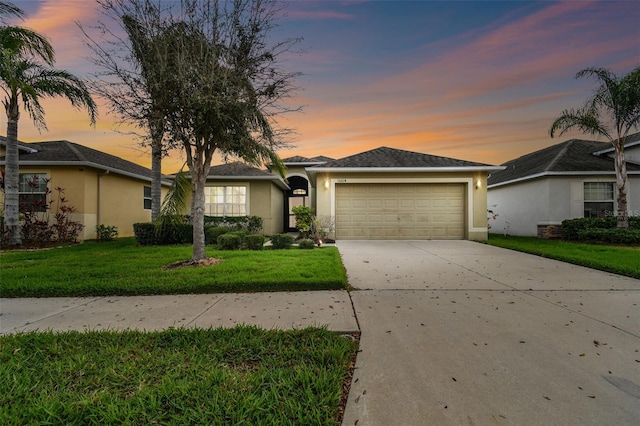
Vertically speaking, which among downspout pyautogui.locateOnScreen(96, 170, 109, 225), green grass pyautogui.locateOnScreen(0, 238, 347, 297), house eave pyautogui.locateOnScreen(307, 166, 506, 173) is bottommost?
green grass pyautogui.locateOnScreen(0, 238, 347, 297)

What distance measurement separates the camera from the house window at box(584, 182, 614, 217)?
12.3 m

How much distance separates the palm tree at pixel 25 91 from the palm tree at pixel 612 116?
1784 centimetres

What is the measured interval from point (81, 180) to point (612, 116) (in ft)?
67.7

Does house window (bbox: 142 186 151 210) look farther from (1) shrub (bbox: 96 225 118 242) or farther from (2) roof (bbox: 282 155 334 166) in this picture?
(2) roof (bbox: 282 155 334 166)

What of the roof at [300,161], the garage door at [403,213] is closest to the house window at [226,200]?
the garage door at [403,213]

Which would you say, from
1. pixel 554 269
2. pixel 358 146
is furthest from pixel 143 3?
pixel 358 146

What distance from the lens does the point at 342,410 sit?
5.81 feet

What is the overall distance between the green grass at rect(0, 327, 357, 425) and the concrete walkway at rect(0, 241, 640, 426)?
29 cm

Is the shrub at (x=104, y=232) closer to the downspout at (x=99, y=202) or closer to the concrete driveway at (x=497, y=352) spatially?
the downspout at (x=99, y=202)

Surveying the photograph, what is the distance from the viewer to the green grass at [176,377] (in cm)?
168

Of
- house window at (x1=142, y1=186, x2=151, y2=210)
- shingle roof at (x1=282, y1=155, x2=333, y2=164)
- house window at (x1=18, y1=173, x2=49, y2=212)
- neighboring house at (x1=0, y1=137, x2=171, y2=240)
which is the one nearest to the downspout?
neighboring house at (x1=0, y1=137, x2=171, y2=240)

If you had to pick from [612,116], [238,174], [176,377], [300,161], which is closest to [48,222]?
[238,174]

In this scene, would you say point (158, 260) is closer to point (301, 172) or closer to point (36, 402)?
point (36, 402)

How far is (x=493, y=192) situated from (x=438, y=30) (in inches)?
445
